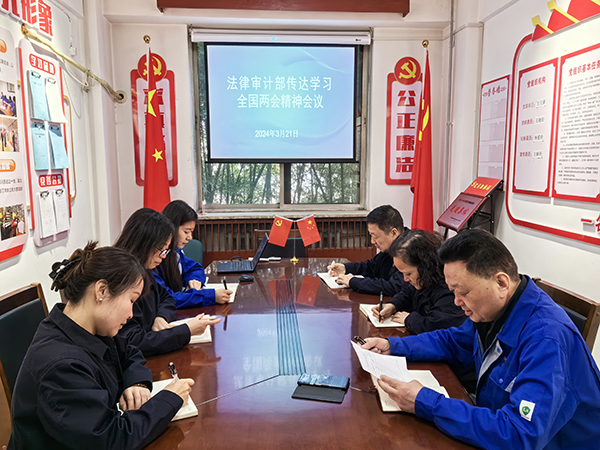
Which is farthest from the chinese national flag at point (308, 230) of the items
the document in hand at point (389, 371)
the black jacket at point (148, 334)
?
the document in hand at point (389, 371)

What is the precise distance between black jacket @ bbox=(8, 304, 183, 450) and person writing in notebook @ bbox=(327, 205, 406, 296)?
1.43 metres

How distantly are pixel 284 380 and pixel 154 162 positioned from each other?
10.0ft

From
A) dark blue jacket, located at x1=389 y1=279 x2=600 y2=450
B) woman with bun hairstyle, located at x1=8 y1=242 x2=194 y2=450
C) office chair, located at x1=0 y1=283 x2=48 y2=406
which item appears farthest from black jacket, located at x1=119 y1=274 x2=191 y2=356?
dark blue jacket, located at x1=389 y1=279 x2=600 y2=450

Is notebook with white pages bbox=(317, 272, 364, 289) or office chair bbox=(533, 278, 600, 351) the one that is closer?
office chair bbox=(533, 278, 600, 351)

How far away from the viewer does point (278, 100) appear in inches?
167

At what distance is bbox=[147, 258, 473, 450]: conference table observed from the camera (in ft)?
3.60

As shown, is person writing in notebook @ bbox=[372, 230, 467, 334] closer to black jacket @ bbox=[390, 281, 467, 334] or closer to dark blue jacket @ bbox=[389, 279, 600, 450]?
Answer: black jacket @ bbox=[390, 281, 467, 334]

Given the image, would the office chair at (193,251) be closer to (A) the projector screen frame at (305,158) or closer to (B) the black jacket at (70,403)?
(A) the projector screen frame at (305,158)

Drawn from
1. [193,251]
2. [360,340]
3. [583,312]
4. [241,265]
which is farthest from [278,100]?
[583,312]

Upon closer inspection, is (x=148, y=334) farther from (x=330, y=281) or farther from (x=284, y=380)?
(x=330, y=281)

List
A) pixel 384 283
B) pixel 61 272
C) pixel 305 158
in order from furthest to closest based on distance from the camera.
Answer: pixel 305 158 < pixel 384 283 < pixel 61 272

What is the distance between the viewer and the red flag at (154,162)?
392cm

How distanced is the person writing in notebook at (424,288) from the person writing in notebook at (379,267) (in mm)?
304

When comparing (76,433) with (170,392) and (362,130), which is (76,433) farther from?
(362,130)
